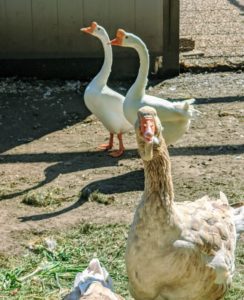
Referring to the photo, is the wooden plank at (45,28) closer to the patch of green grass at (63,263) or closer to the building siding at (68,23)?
the building siding at (68,23)

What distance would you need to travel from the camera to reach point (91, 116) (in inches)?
349

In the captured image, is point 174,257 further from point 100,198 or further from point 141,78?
point 141,78

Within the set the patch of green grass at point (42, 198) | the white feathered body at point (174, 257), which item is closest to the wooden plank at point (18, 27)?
the patch of green grass at point (42, 198)

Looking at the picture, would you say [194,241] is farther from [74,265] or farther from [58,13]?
[58,13]

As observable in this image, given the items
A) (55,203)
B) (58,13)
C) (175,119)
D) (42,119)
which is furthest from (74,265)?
(58,13)

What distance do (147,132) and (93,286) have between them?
857 millimetres

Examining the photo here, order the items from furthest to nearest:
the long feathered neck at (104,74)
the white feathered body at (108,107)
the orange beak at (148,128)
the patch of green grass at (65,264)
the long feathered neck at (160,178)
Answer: the long feathered neck at (104,74), the white feathered body at (108,107), the patch of green grass at (65,264), the long feathered neck at (160,178), the orange beak at (148,128)

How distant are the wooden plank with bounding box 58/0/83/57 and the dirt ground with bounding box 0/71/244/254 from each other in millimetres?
607

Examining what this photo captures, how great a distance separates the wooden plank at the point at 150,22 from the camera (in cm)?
1044

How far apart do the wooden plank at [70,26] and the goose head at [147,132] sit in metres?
6.97

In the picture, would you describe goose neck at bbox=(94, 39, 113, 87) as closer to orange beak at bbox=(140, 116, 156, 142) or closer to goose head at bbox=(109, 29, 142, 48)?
goose head at bbox=(109, 29, 142, 48)

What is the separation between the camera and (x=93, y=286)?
3.77 meters

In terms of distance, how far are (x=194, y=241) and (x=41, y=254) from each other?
176 cm

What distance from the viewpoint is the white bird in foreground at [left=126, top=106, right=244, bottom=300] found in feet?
12.4
